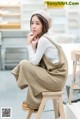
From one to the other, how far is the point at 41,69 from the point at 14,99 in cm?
149

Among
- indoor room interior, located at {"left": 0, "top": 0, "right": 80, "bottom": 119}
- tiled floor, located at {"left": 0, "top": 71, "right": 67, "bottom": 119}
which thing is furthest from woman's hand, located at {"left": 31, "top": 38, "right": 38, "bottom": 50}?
indoor room interior, located at {"left": 0, "top": 0, "right": 80, "bottom": 119}

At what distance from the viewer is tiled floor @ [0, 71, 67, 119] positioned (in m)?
2.82

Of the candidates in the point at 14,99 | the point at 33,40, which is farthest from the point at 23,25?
the point at 33,40

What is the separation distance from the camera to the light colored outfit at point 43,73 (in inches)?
80.0

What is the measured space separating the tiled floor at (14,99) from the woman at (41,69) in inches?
29.3

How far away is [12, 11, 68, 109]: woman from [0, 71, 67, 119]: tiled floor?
743 mm

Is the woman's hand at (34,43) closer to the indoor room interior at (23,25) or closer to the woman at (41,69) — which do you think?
the woman at (41,69)

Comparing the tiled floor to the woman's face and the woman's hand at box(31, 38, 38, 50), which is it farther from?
the woman's face

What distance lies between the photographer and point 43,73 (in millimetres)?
2031

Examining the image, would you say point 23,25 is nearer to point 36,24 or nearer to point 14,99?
point 14,99

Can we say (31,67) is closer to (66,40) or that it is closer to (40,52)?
(40,52)

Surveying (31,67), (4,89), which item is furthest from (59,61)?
(4,89)

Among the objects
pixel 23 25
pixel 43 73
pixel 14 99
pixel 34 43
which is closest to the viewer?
pixel 43 73

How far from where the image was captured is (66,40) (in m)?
5.85
